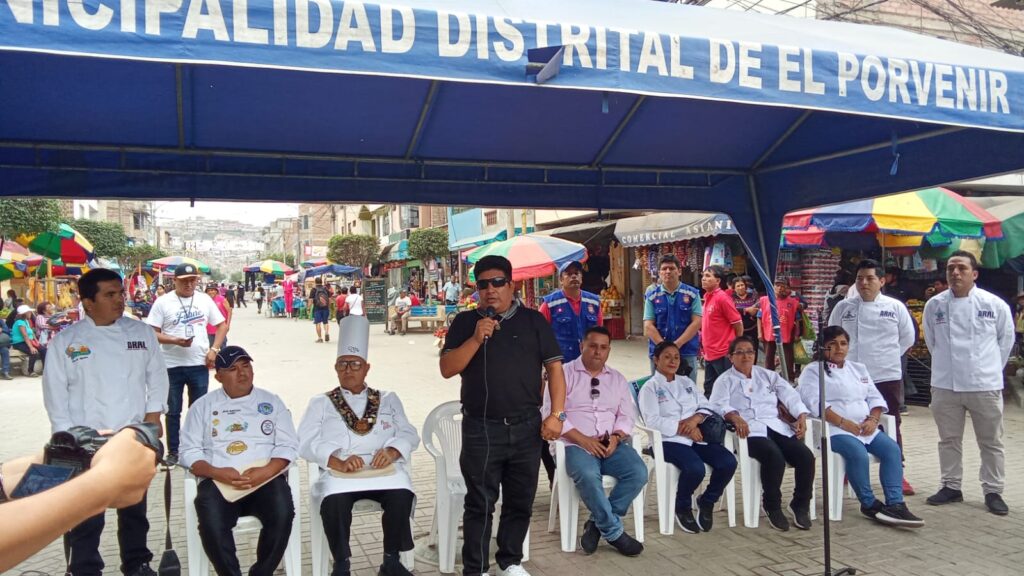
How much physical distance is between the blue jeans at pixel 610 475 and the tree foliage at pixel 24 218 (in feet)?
41.2

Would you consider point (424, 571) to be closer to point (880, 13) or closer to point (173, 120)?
point (173, 120)

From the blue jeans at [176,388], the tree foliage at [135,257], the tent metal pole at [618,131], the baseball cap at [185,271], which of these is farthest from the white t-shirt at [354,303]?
the tree foliage at [135,257]

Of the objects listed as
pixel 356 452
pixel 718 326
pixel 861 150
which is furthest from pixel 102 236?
pixel 861 150

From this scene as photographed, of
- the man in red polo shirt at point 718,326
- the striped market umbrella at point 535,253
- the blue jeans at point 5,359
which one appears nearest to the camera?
the man in red polo shirt at point 718,326

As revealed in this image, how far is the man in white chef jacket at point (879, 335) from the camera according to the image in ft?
18.0

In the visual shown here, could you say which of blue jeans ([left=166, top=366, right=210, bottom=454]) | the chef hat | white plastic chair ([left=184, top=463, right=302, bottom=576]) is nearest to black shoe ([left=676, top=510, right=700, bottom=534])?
the chef hat

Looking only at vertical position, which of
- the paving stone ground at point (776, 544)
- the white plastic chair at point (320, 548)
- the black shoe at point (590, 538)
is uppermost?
the white plastic chair at point (320, 548)

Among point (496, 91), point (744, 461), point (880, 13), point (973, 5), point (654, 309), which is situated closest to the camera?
point (496, 91)

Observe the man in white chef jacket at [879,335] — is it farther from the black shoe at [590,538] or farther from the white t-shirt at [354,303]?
the white t-shirt at [354,303]

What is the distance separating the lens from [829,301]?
187 inches

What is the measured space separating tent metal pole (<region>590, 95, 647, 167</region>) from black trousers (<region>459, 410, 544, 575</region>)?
225 cm

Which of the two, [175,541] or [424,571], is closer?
[424,571]

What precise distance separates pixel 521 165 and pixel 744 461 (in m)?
2.79

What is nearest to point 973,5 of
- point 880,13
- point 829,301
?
point 880,13
